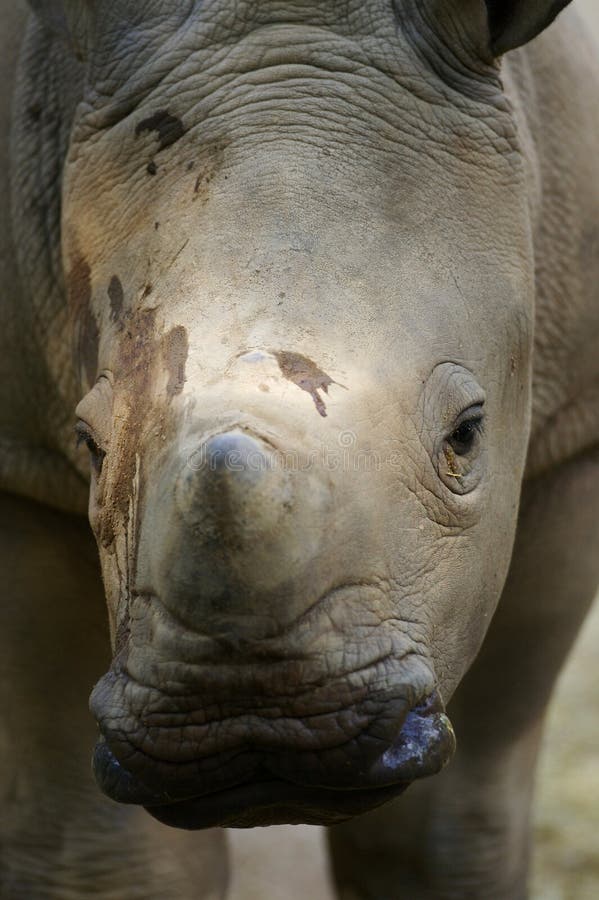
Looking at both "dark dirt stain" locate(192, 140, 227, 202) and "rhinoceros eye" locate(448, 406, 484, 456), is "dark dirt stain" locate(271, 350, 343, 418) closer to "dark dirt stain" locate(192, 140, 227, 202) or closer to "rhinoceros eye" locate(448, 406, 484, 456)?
"rhinoceros eye" locate(448, 406, 484, 456)

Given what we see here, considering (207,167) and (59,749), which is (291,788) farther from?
(59,749)

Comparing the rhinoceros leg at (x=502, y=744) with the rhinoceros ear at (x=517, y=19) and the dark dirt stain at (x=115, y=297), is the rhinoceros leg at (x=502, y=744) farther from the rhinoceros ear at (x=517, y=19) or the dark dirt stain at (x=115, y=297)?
the dark dirt stain at (x=115, y=297)

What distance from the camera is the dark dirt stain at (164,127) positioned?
131 inches

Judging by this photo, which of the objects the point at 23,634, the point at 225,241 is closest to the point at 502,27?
the point at 225,241

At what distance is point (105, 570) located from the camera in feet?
10.3

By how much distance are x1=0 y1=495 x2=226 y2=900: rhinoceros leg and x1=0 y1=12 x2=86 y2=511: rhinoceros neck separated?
0.15 meters

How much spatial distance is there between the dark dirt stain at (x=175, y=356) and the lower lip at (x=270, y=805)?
0.67m

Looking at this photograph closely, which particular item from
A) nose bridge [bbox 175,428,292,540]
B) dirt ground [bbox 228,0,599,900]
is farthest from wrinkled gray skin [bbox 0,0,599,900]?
dirt ground [bbox 228,0,599,900]

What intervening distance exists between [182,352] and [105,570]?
1.53 feet

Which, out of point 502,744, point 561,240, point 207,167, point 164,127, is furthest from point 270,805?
point 502,744

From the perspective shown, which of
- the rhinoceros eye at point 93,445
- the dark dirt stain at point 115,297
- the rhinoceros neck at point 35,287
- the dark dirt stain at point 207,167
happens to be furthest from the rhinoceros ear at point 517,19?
the rhinoceros eye at point 93,445

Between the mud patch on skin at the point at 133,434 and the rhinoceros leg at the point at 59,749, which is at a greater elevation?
the mud patch on skin at the point at 133,434

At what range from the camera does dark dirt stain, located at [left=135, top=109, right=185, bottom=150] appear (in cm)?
332

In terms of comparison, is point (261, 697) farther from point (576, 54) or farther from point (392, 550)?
point (576, 54)
